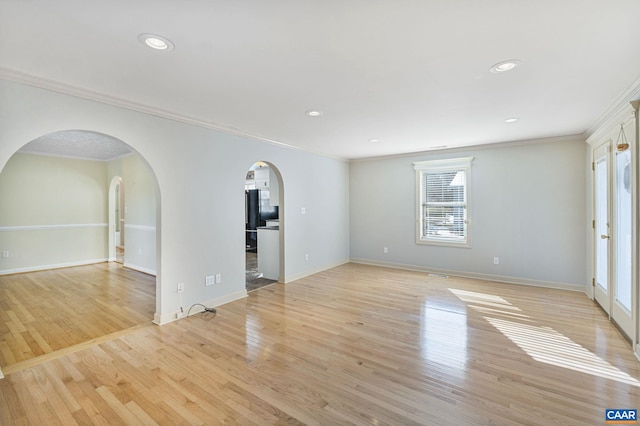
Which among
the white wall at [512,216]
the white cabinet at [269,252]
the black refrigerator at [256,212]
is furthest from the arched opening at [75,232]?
the white wall at [512,216]

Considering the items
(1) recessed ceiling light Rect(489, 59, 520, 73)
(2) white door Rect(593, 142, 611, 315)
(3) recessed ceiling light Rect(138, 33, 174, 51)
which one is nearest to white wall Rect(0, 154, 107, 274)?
(3) recessed ceiling light Rect(138, 33, 174, 51)

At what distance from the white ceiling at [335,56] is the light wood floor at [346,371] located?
2396mm

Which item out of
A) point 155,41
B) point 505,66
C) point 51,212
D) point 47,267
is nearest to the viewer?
point 155,41

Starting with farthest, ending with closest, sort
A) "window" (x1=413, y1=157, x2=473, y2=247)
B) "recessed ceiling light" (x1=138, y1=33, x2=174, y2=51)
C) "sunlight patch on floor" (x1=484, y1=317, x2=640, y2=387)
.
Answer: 1. "window" (x1=413, y1=157, x2=473, y2=247)
2. "sunlight patch on floor" (x1=484, y1=317, x2=640, y2=387)
3. "recessed ceiling light" (x1=138, y1=33, x2=174, y2=51)

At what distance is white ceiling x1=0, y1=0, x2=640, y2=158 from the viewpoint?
1.59 meters

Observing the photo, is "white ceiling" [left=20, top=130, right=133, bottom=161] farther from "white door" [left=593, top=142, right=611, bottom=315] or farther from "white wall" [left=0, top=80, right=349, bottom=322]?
"white door" [left=593, top=142, right=611, bottom=315]

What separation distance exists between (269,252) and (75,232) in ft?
15.5

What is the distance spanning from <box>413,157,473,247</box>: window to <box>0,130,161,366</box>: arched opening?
15.6 feet

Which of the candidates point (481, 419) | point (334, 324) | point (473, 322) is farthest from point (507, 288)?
point (481, 419)

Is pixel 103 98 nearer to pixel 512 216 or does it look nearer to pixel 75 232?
pixel 75 232

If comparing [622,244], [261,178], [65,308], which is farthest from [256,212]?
[622,244]

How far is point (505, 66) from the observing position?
2.22 metres

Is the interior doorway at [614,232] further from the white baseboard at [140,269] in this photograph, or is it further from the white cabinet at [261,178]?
the white baseboard at [140,269]

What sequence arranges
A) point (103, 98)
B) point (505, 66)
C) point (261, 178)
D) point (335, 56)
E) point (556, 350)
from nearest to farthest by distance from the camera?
point (335, 56)
point (505, 66)
point (556, 350)
point (103, 98)
point (261, 178)
